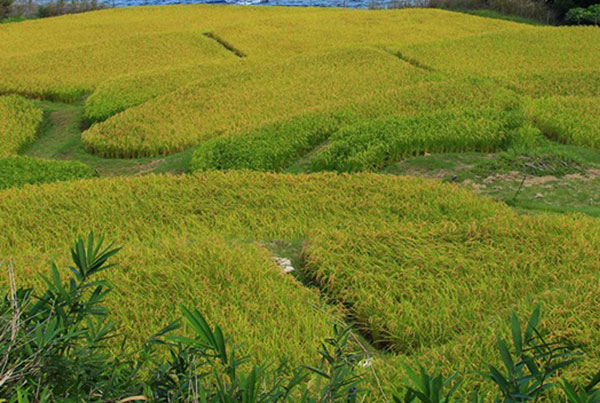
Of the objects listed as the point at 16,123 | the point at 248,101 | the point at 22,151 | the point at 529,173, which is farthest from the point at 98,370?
the point at 16,123

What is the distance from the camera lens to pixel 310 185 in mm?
4840

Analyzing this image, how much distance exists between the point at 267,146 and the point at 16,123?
395 centimetres

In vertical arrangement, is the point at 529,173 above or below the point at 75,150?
above

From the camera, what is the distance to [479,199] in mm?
4578

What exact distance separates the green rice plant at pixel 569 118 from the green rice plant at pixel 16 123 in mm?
5827

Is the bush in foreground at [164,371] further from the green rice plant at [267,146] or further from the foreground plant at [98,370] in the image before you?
the green rice plant at [267,146]

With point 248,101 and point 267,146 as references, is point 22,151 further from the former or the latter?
point 267,146

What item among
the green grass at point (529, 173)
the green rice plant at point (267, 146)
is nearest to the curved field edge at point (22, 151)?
the green rice plant at point (267, 146)

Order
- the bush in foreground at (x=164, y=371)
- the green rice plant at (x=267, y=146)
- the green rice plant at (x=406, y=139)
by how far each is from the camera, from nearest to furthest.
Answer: the bush in foreground at (x=164, y=371) → the green rice plant at (x=406, y=139) → the green rice plant at (x=267, y=146)

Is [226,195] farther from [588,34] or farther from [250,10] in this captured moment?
[250,10]

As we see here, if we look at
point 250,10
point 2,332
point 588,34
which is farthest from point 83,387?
point 250,10

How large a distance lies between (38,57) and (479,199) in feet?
32.3

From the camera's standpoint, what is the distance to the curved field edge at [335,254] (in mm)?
2754

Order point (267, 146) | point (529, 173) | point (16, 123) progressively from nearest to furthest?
point (529, 173) → point (267, 146) → point (16, 123)
